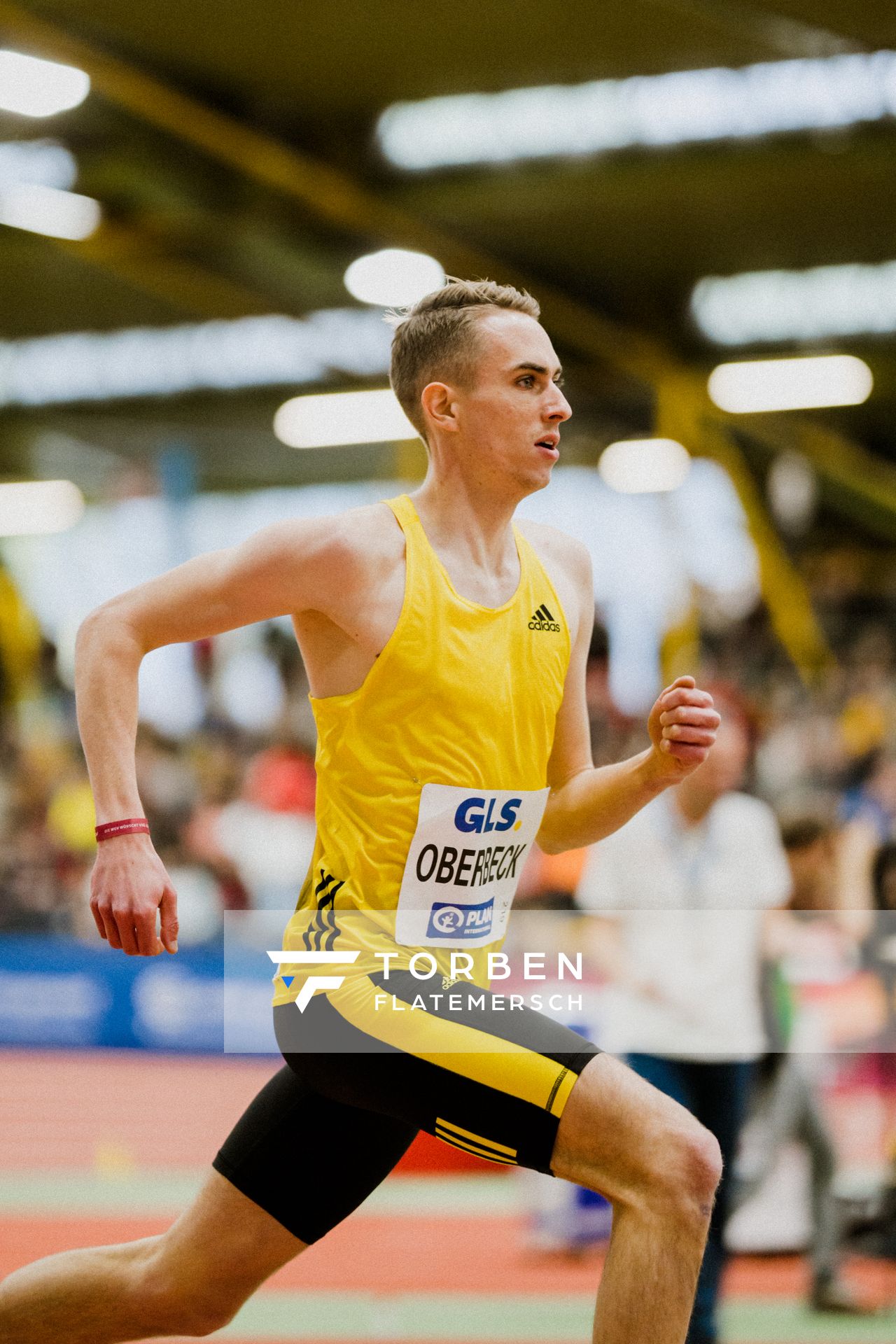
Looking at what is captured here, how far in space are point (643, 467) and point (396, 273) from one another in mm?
8027

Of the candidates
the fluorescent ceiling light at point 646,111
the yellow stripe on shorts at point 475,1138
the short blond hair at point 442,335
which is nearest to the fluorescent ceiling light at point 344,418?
the fluorescent ceiling light at point 646,111

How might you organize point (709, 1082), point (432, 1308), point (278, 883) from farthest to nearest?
point (278, 883) → point (432, 1308) → point (709, 1082)

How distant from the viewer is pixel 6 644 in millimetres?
19656

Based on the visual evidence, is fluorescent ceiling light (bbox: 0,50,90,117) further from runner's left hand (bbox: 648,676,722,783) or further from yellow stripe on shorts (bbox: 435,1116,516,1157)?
yellow stripe on shorts (bbox: 435,1116,516,1157)

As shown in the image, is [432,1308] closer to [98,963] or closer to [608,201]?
[98,963]

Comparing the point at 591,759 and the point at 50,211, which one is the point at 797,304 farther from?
the point at 591,759

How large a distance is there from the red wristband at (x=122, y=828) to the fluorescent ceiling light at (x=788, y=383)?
15054mm

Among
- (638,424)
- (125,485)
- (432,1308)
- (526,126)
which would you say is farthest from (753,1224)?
(638,424)

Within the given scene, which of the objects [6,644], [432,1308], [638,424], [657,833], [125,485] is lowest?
[432,1308]

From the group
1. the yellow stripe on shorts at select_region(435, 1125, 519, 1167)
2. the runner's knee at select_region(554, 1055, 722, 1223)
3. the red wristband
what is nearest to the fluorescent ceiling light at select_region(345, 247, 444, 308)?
the red wristband

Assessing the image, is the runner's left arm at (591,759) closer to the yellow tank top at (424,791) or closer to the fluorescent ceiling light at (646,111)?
the yellow tank top at (424,791)

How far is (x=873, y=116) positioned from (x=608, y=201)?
3679 millimetres

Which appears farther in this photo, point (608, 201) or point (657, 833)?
point (608, 201)

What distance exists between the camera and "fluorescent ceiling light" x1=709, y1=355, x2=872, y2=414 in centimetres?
1761
